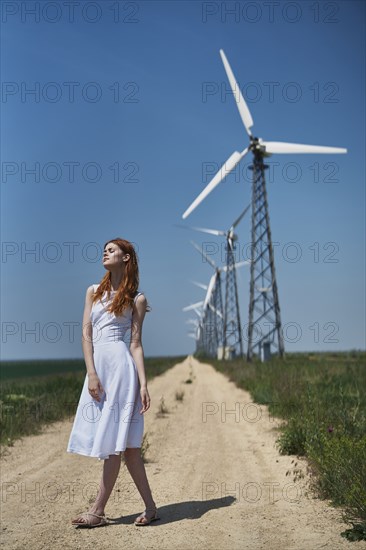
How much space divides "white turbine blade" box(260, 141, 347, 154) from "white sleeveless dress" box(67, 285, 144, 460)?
22076 mm

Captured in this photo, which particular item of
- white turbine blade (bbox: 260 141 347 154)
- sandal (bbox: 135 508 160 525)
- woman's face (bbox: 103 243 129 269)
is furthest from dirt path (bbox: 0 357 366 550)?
white turbine blade (bbox: 260 141 347 154)

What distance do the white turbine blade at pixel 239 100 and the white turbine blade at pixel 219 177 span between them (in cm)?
177

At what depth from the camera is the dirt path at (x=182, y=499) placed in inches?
184

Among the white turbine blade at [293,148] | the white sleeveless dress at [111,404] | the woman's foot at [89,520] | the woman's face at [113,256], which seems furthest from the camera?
the white turbine blade at [293,148]

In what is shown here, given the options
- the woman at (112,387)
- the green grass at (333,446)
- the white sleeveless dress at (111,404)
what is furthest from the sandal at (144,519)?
the green grass at (333,446)

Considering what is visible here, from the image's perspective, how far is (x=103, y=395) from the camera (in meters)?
5.07

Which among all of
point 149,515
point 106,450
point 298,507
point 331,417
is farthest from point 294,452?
point 106,450

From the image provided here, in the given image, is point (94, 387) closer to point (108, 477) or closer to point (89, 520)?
point (108, 477)

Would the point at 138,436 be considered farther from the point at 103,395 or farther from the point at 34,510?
the point at 34,510

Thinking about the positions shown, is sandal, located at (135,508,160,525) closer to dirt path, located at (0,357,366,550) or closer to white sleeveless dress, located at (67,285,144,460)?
dirt path, located at (0,357,366,550)

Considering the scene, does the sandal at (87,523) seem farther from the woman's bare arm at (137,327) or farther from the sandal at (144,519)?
the woman's bare arm at (137,327)

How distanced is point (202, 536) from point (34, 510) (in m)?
1.80

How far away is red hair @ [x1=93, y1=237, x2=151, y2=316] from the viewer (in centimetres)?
517

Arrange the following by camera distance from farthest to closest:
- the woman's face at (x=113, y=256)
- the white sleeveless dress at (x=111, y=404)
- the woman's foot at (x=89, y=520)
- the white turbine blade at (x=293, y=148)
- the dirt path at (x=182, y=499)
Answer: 1. the white turbine blade at (x=293, y=148)
2. the woman's face at (x=113, y=256)
3. the woman's foot at (x=89, y=520)
4. the white sleeveless dress at (x=111, y=404)
5. the dirt path at (x=182, y=499)
